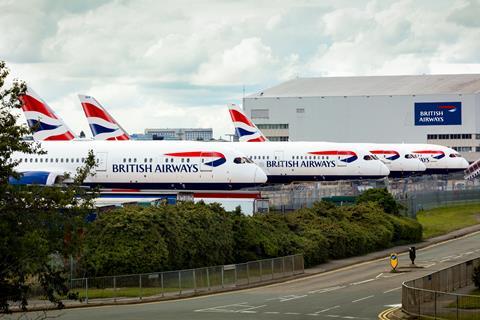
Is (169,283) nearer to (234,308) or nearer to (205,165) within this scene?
(234,308)

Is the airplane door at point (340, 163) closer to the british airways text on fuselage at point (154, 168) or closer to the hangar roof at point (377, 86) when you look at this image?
the british airways text on fuselage at point (154, 168)

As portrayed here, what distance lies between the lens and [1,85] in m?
29.6

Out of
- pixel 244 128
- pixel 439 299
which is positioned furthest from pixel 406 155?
pixel 439 299

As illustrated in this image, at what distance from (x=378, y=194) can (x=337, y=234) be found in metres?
16.2

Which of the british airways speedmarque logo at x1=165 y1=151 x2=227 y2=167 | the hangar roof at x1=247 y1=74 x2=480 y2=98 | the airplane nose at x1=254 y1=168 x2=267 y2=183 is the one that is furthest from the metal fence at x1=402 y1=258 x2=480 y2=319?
the hangar roof at x1=247 y1=74 x2=480 y2=98

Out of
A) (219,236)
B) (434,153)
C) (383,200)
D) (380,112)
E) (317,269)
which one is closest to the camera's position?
(219,236)

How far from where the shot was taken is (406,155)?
396 ft

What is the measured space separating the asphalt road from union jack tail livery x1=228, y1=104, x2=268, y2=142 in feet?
221

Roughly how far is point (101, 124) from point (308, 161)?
23604mm

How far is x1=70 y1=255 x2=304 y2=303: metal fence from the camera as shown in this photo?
48.9 metres

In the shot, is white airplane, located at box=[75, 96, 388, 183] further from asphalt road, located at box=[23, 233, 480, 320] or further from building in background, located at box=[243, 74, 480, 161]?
building in background, located at box=[243, 74, 480, 161]

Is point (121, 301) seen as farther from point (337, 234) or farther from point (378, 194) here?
point (378, 194)

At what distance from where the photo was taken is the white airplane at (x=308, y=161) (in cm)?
9838

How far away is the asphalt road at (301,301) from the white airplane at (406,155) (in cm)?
5908
